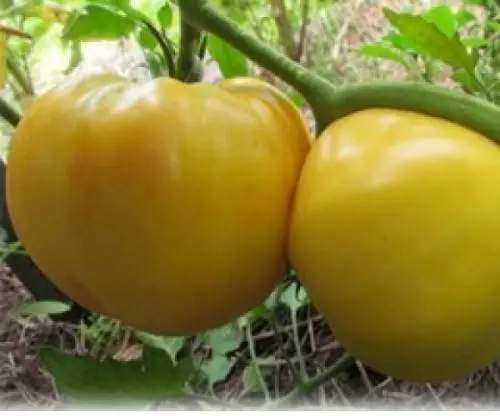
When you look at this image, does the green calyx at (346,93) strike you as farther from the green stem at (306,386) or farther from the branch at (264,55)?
the green stem at (306,386)

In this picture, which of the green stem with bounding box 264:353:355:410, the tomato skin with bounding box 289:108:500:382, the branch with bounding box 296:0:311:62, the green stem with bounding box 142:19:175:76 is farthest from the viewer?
the branch with bounding box 296:0:311:62

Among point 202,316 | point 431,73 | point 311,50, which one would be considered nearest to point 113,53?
point 311,50

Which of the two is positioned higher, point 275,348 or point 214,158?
point 214,158

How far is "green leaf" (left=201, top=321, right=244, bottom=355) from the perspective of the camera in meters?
0.58

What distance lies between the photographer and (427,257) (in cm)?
28

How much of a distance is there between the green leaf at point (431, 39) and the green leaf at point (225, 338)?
27 centimetres

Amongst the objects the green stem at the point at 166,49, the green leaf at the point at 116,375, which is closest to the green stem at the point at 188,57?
the green stem at the point at 166,49

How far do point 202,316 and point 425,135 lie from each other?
0.11 m

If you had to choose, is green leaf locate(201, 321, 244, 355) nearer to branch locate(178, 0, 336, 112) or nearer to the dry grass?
the dry grass

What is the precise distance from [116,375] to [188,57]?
146 mm

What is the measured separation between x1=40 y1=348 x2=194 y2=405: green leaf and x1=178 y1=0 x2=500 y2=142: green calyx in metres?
0.13

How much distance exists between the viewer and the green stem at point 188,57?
0.37 meters

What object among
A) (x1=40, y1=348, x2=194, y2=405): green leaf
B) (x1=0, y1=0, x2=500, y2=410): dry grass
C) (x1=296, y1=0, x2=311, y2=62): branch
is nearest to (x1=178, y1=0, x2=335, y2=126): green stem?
(x1=40, y1=348, x2=194, y2=405): green leaf

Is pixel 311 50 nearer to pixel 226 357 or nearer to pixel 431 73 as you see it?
pixel 431 73
